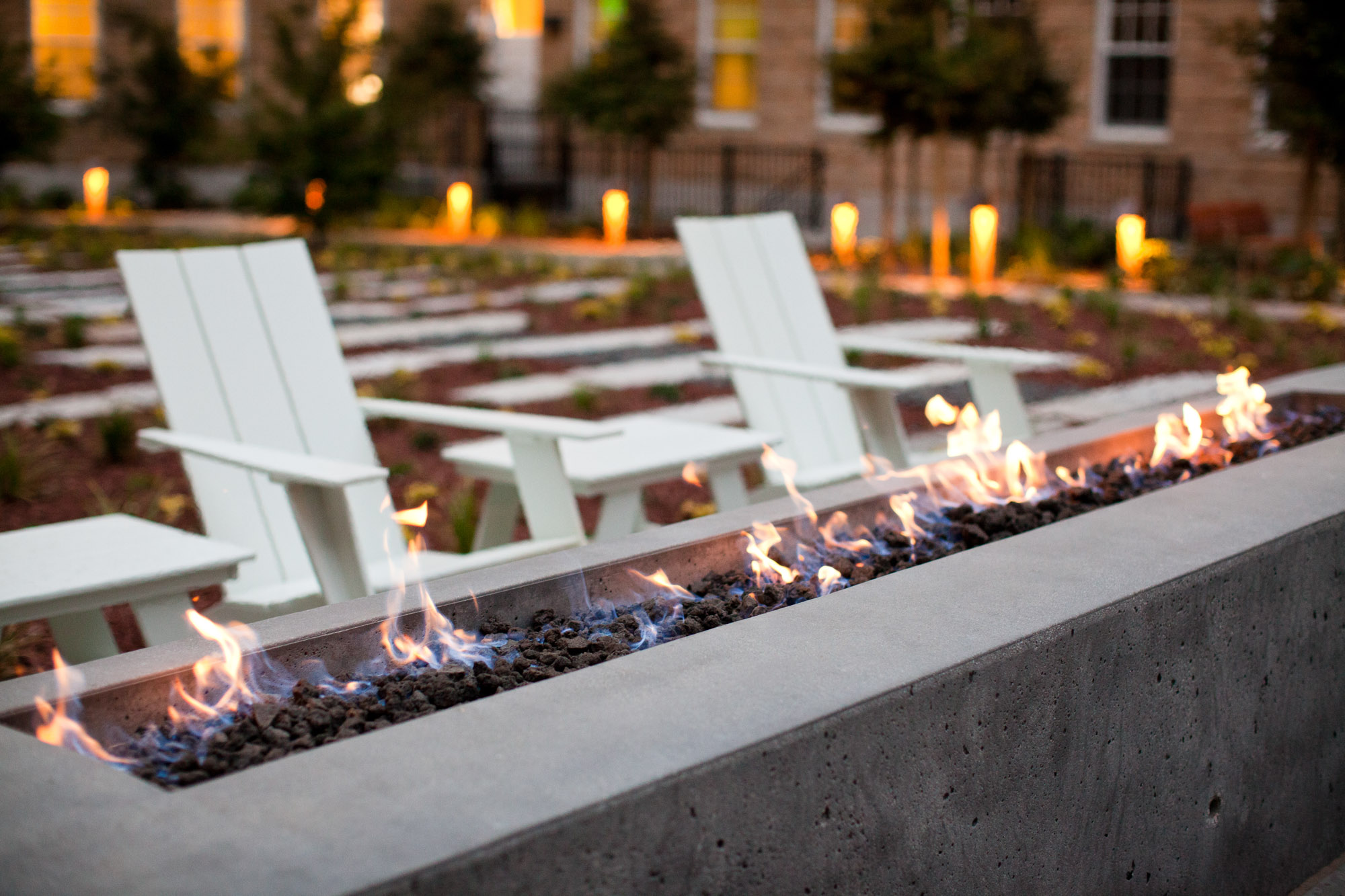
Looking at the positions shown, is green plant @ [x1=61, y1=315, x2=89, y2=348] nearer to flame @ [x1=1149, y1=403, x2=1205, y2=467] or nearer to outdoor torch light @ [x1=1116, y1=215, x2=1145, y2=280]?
flame @ [x1=1149, y1=403, x2=1205, y2=467]

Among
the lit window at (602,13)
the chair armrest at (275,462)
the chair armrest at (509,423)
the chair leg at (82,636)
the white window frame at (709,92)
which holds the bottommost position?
the chair leg at (82,636)

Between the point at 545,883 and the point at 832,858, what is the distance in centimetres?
39

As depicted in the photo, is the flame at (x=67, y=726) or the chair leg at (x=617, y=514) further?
the chair leg at (x=617, y=514)

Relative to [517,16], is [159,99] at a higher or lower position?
lower

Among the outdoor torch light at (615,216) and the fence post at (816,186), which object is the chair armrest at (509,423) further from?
the fence post at (816,186)

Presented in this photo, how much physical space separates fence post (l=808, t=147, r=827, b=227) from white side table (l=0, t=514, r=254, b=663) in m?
13.5

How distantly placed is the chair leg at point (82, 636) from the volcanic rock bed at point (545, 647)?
3.02ft

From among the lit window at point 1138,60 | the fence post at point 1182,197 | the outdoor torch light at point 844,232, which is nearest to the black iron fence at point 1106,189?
the fence post at point 1182,197

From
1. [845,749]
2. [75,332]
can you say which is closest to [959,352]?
[845,749]

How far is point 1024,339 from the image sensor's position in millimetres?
7508

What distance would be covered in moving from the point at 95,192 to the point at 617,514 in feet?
45.3

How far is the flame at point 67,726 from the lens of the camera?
1.55 metres

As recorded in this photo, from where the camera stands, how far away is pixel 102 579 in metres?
2.34

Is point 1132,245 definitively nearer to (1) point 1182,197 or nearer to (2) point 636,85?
(1) point 1182,197
